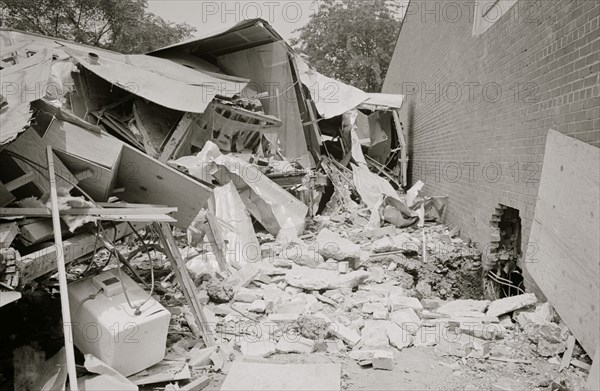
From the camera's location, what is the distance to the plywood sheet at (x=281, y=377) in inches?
127

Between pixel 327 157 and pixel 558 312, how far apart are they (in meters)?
8.00

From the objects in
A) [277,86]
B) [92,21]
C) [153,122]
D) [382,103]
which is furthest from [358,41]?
[153,122]

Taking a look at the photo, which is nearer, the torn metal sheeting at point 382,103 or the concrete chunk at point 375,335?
the concrete chunk at point 375,335

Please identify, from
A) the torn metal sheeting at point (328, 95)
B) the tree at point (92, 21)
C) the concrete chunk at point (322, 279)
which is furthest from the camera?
the tree at point (92, 21)

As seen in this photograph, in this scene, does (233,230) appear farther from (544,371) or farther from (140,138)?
(544,371)

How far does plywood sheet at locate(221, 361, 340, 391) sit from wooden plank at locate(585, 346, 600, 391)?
1775mm

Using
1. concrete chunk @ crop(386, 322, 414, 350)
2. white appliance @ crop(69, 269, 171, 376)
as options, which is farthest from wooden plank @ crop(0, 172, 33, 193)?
concrete chunk @ crop(386, 322, 414, 350)

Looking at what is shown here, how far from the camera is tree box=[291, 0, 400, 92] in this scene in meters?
32.2

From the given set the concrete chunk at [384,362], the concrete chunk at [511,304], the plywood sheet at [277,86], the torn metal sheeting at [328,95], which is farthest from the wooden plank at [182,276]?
the torn metal sheeting at [328,95]

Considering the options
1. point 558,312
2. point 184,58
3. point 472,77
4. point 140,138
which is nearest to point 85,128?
point 140,138

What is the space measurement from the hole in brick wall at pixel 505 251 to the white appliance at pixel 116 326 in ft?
13.8

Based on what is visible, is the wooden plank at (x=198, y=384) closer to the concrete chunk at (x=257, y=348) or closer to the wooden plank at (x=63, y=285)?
the concrete chunk at (x=257, y=348)

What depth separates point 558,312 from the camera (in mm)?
3693

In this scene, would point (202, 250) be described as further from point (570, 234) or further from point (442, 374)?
point (570, 234)
